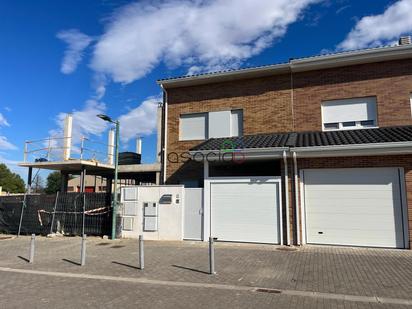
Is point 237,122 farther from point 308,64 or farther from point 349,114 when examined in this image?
point 349,114

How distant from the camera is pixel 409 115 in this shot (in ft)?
45.5

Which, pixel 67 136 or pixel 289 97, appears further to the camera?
pixel 67 136

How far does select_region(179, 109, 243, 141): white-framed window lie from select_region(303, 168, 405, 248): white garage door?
16.0ft

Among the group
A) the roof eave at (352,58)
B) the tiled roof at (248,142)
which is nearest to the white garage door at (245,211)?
the tiled roof at (248,142)

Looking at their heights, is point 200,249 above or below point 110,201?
below

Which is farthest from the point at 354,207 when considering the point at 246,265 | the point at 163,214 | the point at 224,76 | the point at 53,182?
the point at 53,182

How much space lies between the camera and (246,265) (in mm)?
9367

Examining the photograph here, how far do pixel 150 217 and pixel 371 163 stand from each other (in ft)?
28.4

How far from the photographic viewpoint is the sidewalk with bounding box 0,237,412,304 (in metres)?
7.38

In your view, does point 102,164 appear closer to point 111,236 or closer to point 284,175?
point 111,236

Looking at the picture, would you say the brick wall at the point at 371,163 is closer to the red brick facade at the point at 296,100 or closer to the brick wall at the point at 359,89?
the red brick facade at the point at 296,100

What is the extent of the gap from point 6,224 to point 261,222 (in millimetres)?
12732

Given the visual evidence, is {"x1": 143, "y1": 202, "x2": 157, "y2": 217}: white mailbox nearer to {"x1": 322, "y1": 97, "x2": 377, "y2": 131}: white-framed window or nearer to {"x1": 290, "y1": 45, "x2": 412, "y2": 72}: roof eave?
{"x1": 322, "y1": 97, "x2": 377, "y2": 131}: white-framed window

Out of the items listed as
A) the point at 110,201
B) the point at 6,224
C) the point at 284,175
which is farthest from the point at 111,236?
the point at 284,175
